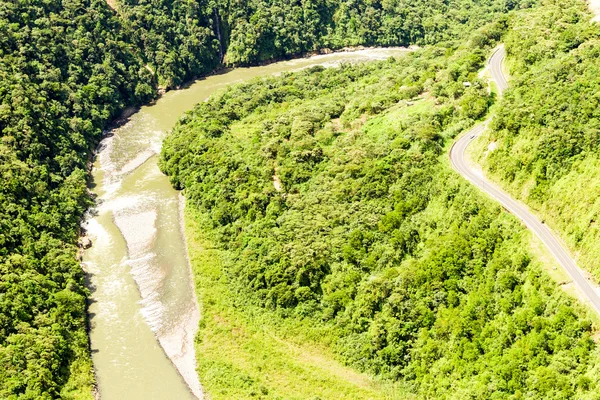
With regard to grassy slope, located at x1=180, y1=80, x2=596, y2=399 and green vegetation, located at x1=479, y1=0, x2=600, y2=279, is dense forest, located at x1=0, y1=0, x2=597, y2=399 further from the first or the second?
grassy slope, located at x1=180, y1=80, x2=596, y2=399

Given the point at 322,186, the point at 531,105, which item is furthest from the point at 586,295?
the point at 322,186

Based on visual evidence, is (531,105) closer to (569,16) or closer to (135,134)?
(569,16)

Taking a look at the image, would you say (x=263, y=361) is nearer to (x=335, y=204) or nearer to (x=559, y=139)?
(x=335, y=204)

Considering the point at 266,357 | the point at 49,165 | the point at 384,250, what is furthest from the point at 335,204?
the point at 49,165

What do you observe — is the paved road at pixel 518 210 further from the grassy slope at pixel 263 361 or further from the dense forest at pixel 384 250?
the grassy slope at pixel 263 361

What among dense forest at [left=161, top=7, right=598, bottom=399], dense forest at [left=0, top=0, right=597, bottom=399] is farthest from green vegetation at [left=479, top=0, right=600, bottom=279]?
dense forest at [left=161, top=7, right=598, bottom=399]
